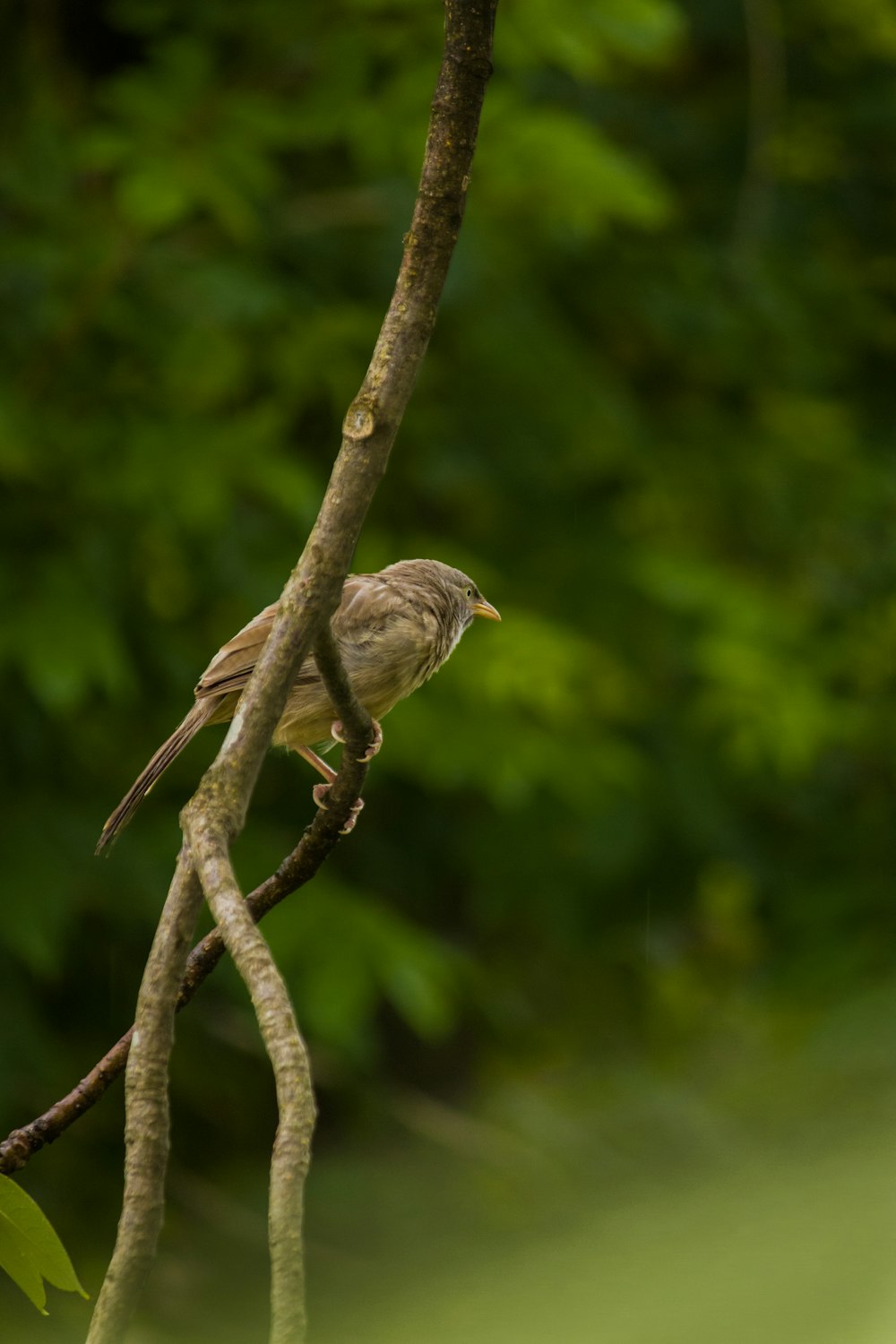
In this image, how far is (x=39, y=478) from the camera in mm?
5375

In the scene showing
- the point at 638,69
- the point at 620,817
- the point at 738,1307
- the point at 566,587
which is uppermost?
the point at 638,69

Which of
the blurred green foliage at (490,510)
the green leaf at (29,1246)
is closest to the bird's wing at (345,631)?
the green leaf at (29,1246)

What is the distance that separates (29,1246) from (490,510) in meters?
6.33

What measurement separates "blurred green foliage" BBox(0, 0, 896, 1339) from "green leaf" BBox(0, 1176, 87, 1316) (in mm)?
3234

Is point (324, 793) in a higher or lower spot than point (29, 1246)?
higher

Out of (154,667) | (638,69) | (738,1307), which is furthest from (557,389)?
(738,1307)

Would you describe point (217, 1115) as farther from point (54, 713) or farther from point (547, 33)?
point (547, 33)

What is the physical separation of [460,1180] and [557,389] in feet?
13.2

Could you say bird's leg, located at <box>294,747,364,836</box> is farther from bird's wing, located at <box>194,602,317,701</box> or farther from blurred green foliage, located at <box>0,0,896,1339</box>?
blurred green foliage, located at <box>0,0,896,1339</box>

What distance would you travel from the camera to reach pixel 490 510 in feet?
25.2

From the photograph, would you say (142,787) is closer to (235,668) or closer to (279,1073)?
(235,668)

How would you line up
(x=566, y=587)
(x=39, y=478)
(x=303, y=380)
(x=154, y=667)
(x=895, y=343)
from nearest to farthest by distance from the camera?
(x=39, y=478) < (x=154, y=667) < (x=303, y=380) < (x=566, y=587) < (x=895, y=343)

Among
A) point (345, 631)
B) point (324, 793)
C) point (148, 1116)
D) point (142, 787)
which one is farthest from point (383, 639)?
point (148, 1116)

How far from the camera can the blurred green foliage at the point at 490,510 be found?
18.1 ft
